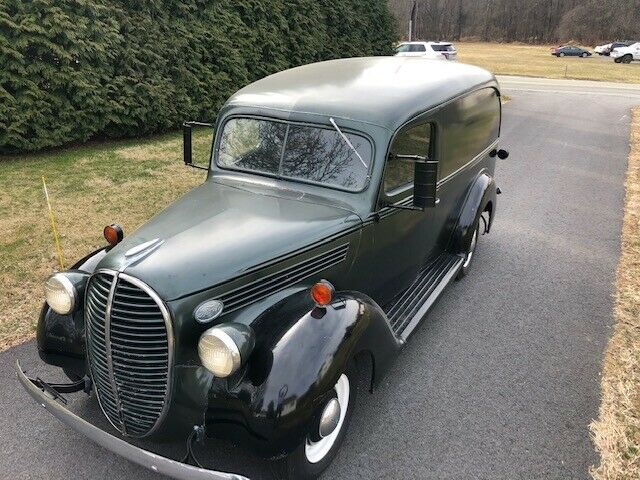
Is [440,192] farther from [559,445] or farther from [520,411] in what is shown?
[559,445]

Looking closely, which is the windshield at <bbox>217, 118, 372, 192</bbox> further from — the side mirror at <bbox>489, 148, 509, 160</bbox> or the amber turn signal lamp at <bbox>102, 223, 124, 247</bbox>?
the side mirror at <bbox>489, 148, 509, 160</bbox>

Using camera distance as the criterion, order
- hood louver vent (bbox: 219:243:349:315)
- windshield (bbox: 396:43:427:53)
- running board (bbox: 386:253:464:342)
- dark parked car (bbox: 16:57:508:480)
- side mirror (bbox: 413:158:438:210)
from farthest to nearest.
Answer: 1. windshield (bbox: 396:43:427:53)
2. running board (bbox: 386:253:464:342)
3. side mirror (bbox: 413:158:438:210)
4. hood louver vent (bbox: 219:243:349:315)
5. dark parked car (bbox: 16:57:508:480)

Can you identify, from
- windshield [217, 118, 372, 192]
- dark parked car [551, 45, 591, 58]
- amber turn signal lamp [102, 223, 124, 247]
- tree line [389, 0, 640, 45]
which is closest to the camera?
amber turn signal lamp [102, 223, 124, 247]

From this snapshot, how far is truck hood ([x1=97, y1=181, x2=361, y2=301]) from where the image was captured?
274 centimetres

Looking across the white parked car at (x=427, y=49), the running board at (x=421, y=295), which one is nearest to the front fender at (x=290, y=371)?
the running board at (x=421, y=295)

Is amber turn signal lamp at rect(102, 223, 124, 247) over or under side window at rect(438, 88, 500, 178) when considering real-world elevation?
under

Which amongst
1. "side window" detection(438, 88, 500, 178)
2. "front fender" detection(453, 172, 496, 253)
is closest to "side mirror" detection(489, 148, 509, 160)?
"side window" detection(438, 88, 500, 178)

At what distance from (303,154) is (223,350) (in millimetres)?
1775

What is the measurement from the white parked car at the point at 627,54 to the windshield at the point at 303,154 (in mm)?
45252

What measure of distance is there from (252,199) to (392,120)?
1.17 meters

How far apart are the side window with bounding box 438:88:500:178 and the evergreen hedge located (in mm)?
6864

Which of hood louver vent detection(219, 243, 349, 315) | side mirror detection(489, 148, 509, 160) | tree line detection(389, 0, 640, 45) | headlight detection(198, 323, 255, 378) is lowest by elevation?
headlight detection(198, 323, 255, 378)


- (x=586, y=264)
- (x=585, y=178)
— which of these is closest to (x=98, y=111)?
(x=586, y=264)

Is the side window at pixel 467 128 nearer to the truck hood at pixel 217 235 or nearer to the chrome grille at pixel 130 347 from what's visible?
the truck hood at pixel 217 235
